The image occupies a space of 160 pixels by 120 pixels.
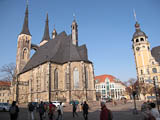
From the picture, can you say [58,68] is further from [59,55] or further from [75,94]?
[75,94]

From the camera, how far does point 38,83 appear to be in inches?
1364

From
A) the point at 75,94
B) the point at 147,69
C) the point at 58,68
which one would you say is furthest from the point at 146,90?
the point at 58,68

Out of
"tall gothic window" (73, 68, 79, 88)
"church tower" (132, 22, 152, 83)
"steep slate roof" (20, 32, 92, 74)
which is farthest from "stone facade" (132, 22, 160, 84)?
"tall gothic window" (73, 68, 79, 88)

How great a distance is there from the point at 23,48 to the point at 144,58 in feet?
150

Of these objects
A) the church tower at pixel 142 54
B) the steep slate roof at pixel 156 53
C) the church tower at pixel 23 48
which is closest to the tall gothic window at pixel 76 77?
the church tower at pixel 23 48

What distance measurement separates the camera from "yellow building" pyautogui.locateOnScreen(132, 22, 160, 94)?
163ft

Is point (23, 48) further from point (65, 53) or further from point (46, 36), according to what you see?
point (65, 53)

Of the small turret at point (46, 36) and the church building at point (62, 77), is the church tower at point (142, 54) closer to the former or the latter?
the church building at point (62, 77)

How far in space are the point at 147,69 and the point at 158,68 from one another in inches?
142

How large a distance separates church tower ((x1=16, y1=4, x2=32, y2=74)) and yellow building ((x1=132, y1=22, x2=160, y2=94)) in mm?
42012

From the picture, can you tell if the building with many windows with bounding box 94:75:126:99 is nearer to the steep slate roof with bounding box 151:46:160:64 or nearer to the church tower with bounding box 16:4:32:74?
the steep slate roof with bounding box 151:46:160:64

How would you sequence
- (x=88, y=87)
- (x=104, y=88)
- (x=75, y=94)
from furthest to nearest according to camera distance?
(x=104, y=88)
(x=88, y=87)
(x=75, y=94)

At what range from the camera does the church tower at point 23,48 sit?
1919 inches

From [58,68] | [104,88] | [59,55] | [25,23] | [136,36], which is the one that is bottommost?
[104,88]
